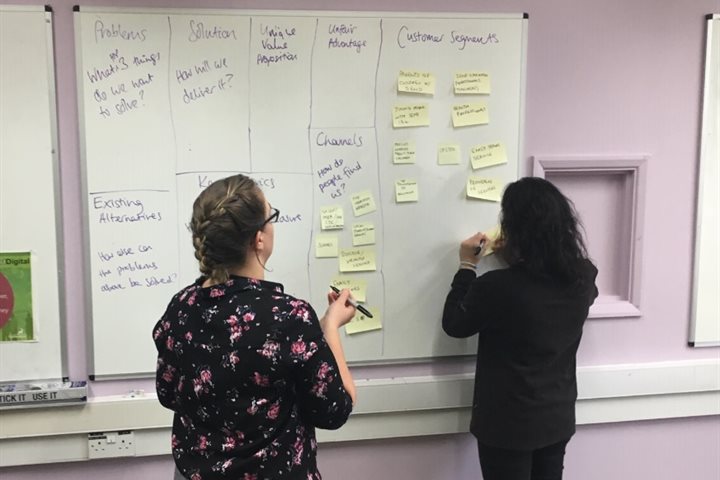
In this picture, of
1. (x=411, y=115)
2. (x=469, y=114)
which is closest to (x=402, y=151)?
(x=411, y=115)

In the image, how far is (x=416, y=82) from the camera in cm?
202

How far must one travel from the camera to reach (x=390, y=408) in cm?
211

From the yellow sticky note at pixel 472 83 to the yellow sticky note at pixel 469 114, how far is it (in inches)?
1.5

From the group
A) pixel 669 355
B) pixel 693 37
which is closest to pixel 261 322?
pixel 669 355

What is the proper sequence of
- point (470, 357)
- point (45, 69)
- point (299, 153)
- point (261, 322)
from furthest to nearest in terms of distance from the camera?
point (470, 357)
point (299, 153)
point (45, 69)
point (261, 322)

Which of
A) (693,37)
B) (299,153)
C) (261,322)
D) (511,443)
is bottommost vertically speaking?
(511,443)

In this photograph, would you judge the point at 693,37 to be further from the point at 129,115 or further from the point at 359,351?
the point at 129,115

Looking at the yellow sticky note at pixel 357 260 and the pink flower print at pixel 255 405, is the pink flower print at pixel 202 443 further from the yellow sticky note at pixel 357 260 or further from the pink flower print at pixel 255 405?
the yellow sticky note at pixel 357 260

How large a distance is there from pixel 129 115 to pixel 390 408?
46.4 inches

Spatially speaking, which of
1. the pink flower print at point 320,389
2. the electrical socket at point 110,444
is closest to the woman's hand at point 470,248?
the pink flower print at point 320,389

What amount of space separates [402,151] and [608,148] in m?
0.69

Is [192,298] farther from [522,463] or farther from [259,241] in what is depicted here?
[522,463]

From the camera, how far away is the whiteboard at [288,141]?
1.90 m

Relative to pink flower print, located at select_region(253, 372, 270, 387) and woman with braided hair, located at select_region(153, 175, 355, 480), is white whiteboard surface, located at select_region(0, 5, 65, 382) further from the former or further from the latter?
pink flower print, located at select_region(253, 372, 270, 387)
